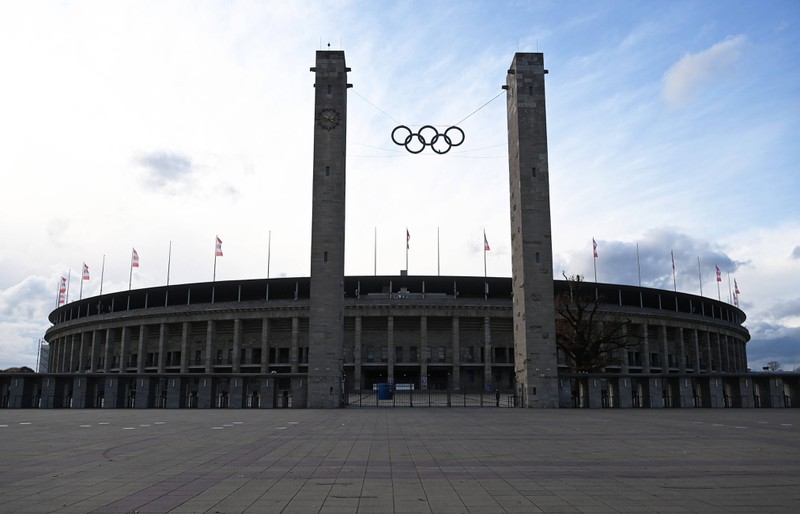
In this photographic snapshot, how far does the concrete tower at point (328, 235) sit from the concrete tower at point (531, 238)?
1443 cm

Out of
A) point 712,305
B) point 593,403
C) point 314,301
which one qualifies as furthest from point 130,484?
point 712,305

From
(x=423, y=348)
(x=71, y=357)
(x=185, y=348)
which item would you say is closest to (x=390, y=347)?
(x=423, y=348)

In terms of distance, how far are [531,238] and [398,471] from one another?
131ft

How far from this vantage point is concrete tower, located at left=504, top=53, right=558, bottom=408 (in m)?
49.9

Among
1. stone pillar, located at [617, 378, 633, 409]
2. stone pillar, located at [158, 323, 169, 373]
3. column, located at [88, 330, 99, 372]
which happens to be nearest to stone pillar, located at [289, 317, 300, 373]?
stone pillar, located at [158, 323, 169, 373]

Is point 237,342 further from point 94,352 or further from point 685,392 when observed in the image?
point 685,392

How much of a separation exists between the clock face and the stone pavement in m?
33.9

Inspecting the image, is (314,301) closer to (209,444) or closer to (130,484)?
(209,444)

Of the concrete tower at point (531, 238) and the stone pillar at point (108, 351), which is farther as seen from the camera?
the stone pillar at point (108, 351)

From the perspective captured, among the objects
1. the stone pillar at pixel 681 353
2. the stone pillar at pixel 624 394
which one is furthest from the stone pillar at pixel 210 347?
the stone pillar at pixel 681 353

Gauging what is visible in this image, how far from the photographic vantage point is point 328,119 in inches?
2061

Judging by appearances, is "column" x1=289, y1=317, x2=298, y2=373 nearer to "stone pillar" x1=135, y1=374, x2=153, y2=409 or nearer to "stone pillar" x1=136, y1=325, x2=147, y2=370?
"stone pillar" x1=136, y1=325, x2=147, y2=370

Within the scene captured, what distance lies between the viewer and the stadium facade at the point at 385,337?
48562 millimetres

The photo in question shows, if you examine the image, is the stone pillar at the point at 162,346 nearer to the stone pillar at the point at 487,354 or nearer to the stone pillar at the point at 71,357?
the stone pillar at the point at 71,357
